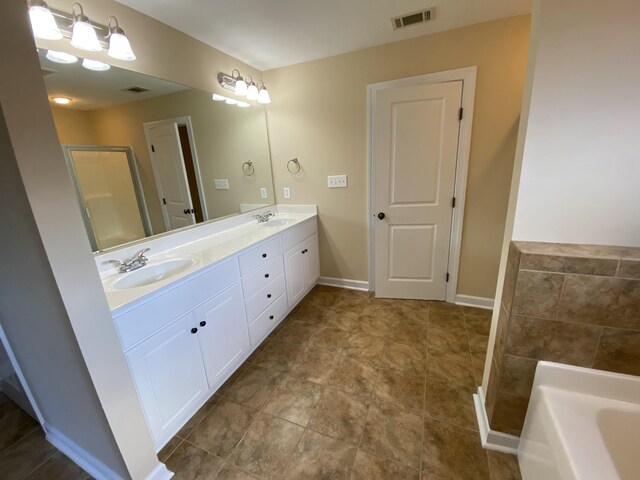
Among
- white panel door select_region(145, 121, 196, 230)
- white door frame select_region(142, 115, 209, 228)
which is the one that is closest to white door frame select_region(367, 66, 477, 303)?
white door frame select_region(142, 115, 209, 228)

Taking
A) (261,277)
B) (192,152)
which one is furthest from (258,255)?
(192,152)

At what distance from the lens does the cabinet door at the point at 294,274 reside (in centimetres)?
243

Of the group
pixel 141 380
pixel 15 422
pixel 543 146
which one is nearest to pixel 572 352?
pixel 543 146

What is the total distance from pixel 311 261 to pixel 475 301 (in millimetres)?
1669

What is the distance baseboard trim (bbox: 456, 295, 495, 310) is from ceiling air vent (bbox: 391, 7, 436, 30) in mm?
2337

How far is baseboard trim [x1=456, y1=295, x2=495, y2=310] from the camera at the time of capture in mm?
2488

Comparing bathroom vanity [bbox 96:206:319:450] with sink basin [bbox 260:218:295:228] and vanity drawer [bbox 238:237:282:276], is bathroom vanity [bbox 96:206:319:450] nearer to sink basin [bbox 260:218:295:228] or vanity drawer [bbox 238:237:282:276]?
vanity drawer [bbox 238:237:282:276]

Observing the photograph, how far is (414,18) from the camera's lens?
1.90 metres

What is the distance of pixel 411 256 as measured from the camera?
260 centimetres

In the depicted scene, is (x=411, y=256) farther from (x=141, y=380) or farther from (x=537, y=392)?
(x=141, y=380)

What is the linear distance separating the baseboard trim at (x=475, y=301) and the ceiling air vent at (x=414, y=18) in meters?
2.34

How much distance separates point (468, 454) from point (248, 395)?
49.4 inches

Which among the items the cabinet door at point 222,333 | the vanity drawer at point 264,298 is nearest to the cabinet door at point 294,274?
the vanity drawer at point 264,298

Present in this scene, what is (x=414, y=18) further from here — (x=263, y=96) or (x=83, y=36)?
(x=83, y=36)
